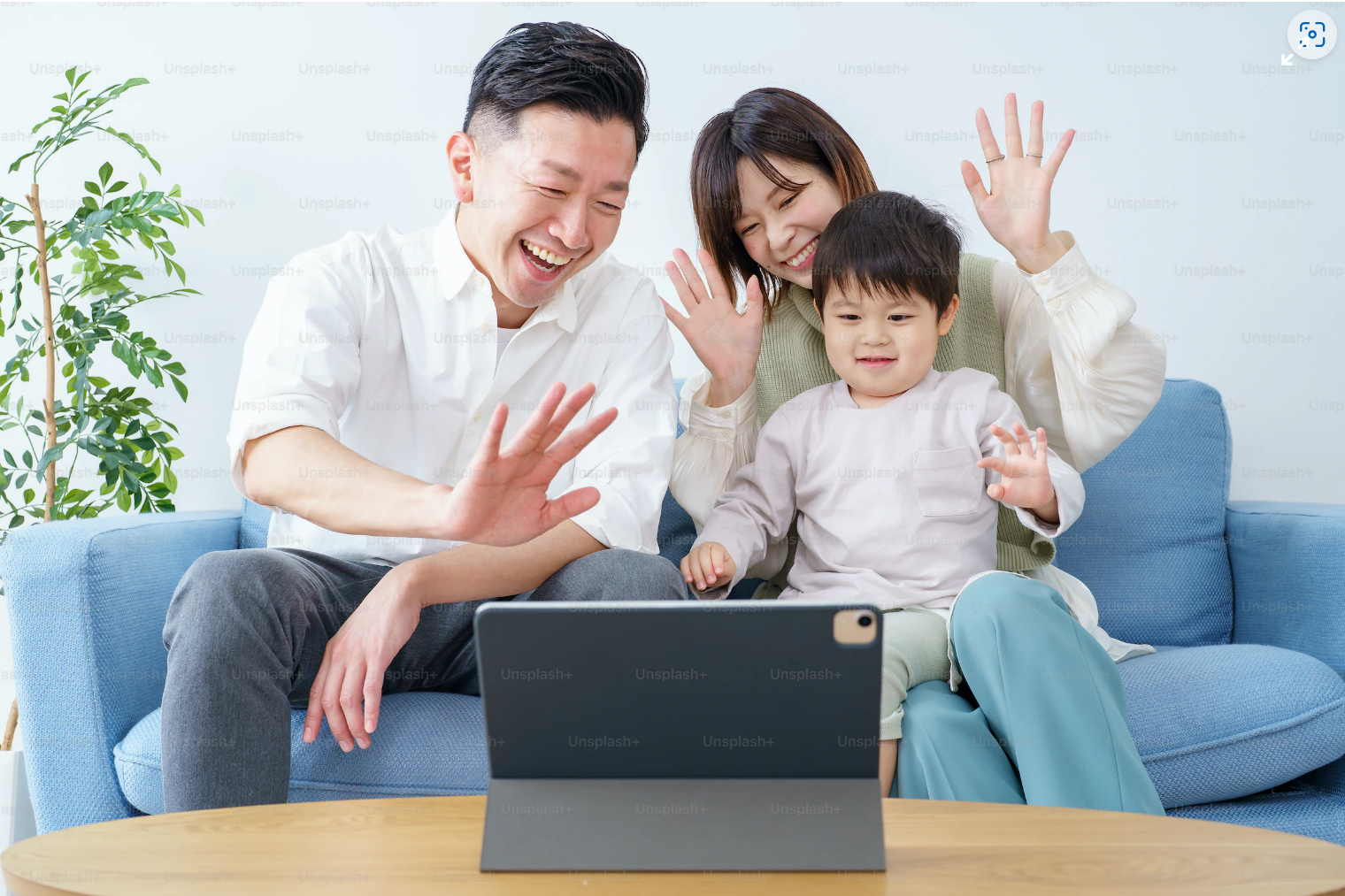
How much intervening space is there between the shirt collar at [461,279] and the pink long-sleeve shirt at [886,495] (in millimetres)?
361

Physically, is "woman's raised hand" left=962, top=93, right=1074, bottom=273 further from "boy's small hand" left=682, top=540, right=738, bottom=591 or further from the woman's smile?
"boy's small hand" left=682, top=540, right=738, bottom=591

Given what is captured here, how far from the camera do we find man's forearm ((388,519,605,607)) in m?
1.20

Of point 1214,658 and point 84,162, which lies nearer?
point 1214,658

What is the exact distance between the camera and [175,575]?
59.4 inches

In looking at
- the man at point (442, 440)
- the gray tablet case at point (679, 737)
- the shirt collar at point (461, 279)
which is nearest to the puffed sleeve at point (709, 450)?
the man at point (442, 440)

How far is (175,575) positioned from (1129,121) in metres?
2.03

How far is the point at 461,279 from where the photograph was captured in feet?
4.75

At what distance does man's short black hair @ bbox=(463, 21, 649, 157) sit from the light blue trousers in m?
0.80

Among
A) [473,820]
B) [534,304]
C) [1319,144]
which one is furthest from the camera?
[1319,144]

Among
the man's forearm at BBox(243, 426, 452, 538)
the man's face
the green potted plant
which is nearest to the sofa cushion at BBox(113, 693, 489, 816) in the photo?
the man's forearm at BBox(243, 426, 452, 538)

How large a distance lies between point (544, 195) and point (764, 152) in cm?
44

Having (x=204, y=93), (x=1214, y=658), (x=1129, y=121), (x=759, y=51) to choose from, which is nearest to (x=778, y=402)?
(x=1214, y=658)

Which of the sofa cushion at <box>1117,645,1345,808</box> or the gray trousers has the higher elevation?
the gray trousers

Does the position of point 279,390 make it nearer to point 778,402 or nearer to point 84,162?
point 778,402
